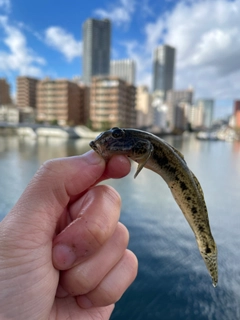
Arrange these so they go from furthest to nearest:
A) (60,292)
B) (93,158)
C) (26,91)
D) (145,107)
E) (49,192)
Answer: (145,107) → (26,91) → (60,292) → (93,158) → (49,192)

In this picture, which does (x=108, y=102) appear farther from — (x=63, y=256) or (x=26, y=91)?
(x=63, y=256)

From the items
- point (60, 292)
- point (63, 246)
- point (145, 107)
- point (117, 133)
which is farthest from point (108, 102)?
point (63, 246)

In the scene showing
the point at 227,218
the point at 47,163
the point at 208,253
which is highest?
the point at 47,163

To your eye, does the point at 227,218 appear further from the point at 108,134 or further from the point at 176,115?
the point at 176,115

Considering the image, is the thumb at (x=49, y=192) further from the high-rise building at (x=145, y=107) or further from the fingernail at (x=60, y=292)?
the high-rise building at (x=145, y=107)

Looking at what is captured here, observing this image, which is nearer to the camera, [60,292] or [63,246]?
[63,246]

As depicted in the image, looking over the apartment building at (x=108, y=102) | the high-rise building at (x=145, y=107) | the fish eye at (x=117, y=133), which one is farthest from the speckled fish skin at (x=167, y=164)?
the high-rise building at (x=145, y=107)

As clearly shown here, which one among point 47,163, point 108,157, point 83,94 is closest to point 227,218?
point 108,157
